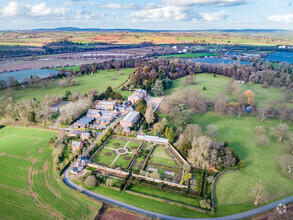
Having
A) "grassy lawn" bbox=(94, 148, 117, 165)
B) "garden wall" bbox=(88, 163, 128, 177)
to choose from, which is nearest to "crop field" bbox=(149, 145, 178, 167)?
"garden wall" bbox=(88, 163, 128, 177)

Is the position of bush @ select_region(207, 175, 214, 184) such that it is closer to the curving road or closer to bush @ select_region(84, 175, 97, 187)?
the curving road

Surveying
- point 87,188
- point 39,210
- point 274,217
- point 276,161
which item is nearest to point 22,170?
point 39,210

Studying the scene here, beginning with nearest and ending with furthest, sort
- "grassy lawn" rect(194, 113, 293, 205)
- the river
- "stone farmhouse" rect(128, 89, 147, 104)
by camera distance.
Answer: "grassy lawn" rect(194, 113, 293, 205) → "stone farmhouse" rect(128, 89, 147, 104) → the river

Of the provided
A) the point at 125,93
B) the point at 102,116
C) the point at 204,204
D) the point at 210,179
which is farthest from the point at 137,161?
the point at 125,93

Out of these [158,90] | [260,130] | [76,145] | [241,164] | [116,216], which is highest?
[158,90]

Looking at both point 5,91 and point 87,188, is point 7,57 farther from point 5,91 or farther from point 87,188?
point 87,188

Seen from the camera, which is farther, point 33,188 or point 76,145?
point 76,145

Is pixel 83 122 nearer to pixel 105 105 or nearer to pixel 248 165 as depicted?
pixel 105 105
